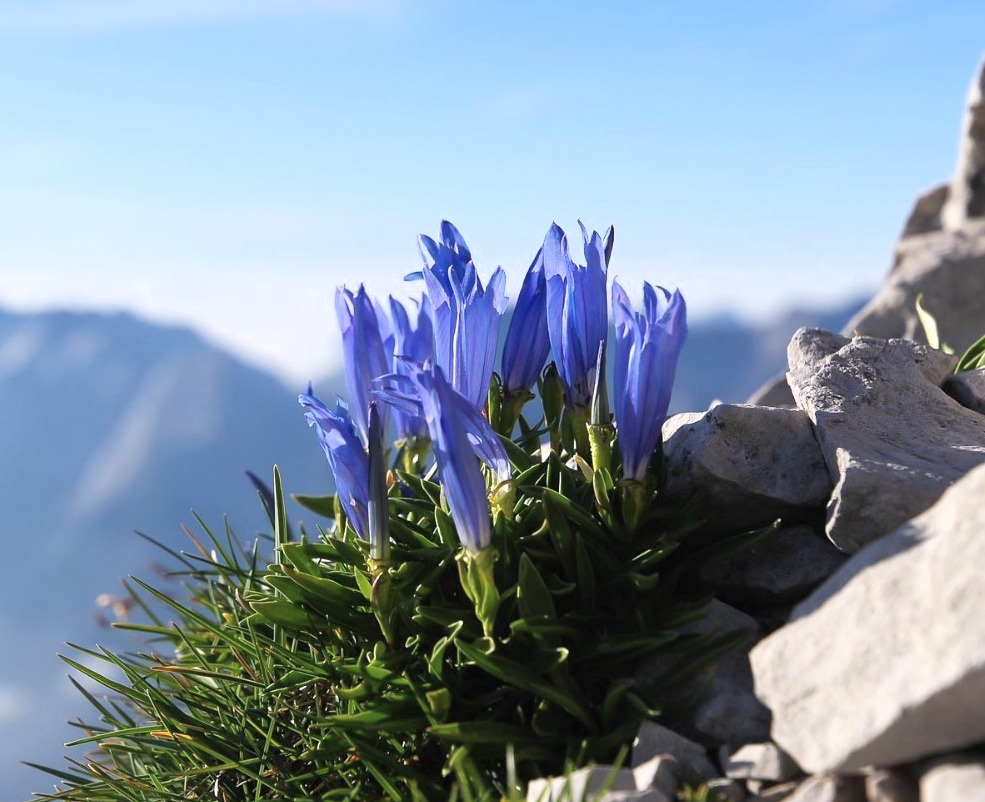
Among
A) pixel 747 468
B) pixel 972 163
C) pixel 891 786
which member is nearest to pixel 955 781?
pixel 891 786

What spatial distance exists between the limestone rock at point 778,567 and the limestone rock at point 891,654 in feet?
1.57

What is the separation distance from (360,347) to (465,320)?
39 cm

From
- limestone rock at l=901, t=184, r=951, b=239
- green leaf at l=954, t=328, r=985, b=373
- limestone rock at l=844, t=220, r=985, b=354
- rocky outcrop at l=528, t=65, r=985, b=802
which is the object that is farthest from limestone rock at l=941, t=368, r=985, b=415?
limestone rock at l=901, t=184, r=951, b=239

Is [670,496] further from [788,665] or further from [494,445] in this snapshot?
[788,665]

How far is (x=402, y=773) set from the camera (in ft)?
8.86

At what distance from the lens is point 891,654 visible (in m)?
2.13

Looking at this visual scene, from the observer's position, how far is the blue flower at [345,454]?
2857mm

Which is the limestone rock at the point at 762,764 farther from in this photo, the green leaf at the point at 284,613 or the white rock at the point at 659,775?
the green leaf at the point at 284,613

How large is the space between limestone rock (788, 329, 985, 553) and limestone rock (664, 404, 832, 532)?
81 millimetres

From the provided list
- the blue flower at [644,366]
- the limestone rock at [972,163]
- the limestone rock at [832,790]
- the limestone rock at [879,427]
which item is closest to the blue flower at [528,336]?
the blue flower at [644,366]

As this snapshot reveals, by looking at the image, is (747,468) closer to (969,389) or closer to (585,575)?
(585,575)

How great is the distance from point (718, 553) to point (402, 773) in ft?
3.19

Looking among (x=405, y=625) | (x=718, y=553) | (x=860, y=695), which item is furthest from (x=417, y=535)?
(x=860, y=695)

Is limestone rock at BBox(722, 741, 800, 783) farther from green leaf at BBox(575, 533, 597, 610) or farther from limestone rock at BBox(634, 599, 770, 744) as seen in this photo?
green leaf at BBox(575, 533, 597, 610)
